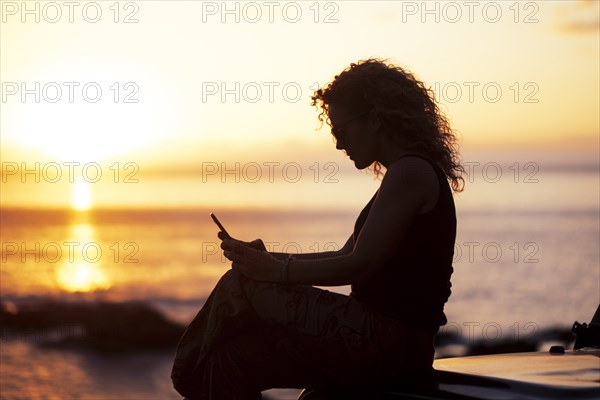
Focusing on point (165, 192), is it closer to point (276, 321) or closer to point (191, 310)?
point (191, 310)

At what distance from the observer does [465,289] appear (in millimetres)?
27000

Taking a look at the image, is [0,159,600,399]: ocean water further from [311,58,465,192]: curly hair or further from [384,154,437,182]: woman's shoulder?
[384,154,437,182]: woman's shoulder

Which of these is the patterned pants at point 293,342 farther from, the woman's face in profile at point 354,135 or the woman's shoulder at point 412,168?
the woman's face in profile at point 354,135

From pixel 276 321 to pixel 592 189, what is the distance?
4159 inches

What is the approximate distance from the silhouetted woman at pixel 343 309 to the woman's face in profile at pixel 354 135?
0.20m

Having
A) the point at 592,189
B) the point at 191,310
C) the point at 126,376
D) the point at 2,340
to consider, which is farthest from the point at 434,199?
the point at 592,189

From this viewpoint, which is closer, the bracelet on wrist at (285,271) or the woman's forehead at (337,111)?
the bracelet on wrist at (285,271)

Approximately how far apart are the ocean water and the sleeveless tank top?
6190 millimetres

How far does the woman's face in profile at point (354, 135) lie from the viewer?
4.50 meters

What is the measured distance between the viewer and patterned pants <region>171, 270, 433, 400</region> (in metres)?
4.16

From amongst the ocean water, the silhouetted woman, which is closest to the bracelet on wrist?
the silhouetted woman

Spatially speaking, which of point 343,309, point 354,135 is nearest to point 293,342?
point 343,309

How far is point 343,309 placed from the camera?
13.8 ft

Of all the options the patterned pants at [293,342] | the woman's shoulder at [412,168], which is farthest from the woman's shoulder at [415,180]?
the patterned pants at [293,342]
